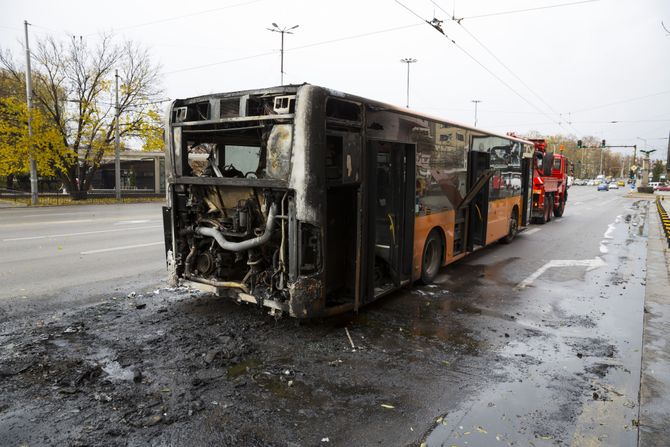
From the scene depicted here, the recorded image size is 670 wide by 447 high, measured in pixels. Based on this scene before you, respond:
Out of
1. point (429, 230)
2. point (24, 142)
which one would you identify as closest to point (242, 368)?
point (429, 230)

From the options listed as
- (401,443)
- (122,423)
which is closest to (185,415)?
(122,423)

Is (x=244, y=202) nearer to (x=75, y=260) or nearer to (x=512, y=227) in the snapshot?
(x=75, y=260)

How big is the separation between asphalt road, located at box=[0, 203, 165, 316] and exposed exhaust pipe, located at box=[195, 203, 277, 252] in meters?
2.47

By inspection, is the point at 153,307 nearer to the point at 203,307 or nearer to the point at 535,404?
the point at 203,307

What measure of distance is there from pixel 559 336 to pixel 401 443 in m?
3.41

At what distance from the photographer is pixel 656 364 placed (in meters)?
5.00

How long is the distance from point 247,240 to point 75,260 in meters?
5.70

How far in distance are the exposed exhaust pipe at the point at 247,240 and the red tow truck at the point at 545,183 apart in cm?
1535

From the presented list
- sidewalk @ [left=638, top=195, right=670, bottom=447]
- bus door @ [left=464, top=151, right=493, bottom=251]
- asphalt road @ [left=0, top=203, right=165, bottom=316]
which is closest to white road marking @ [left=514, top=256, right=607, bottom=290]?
sidewalk @ [left=638, top=195, right=670, bottom=447]

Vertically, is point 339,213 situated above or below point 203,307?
above

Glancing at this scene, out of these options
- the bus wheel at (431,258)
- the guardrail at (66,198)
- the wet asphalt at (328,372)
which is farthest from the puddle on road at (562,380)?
the guardrail at (66,198)

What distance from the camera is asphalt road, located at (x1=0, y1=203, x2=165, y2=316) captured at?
7.39 m

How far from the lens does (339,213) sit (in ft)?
19.9

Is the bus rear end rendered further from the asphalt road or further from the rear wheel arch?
the rear wheel arch
